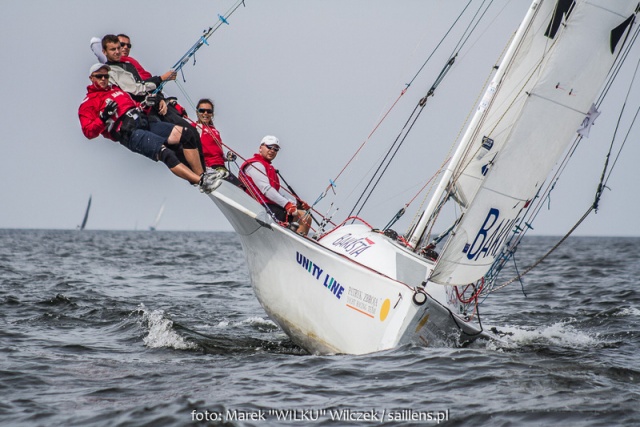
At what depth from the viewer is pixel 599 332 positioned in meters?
10.4

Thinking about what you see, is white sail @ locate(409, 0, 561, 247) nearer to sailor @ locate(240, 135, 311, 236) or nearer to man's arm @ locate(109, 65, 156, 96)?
sailor @ locate(240, 135, 311, 236)

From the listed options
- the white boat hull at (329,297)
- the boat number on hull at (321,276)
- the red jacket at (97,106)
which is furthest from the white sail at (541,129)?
the red jacket at (97,106)

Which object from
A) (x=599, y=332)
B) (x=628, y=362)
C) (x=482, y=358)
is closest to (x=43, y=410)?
(x=482, y=358)

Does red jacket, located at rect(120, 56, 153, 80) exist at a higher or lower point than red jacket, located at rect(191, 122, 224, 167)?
higher

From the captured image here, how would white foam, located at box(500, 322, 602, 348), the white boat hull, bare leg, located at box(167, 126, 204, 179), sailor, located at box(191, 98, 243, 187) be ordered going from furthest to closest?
sailor, located at box(191, 98, 243, 187)
white foam, located at box(500, 322, 602, 348)
bare leg, located at box(167, 126, 204, 179)
the white boat hull

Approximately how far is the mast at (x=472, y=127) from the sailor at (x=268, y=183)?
4.26ft

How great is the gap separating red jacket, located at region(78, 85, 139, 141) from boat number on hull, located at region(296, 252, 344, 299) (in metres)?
2.34

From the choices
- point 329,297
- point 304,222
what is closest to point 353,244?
point 304,222

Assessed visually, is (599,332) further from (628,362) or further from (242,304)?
(242,304)

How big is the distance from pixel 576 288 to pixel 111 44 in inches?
471

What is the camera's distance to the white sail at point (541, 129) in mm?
7555

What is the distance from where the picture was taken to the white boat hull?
7359 millimetres

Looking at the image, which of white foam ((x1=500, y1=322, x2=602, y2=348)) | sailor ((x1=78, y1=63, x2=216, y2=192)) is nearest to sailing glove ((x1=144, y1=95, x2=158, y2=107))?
sailor ((x1=78, y1=63, x2=216, y2=192))

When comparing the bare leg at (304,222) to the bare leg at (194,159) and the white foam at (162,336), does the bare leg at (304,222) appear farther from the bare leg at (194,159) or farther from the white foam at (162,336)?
the white foam at (162,336)
